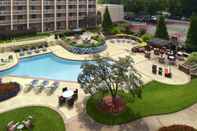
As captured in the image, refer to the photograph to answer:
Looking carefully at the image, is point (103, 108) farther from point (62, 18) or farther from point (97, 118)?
point (62, 18)

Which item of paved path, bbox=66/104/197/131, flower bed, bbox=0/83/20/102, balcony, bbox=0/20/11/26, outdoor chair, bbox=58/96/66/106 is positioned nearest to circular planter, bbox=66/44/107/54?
flower bed, bbox=0/83/20/102

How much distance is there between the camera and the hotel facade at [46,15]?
56875 mm

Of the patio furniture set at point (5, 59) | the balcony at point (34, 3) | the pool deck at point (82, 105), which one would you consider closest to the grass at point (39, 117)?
the pool deck at point (82, 105)

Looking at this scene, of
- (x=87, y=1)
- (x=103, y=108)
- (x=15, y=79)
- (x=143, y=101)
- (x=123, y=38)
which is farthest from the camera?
(x=87, y=1)


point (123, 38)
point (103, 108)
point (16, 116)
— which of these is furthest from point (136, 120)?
point (123, 38)

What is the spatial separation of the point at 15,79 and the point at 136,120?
18039 millimetres

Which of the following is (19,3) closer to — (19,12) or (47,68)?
(19,12)

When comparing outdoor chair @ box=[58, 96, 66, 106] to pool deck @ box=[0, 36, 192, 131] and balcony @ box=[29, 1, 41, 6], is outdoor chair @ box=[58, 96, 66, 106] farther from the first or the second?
balcony @ box=[29, 1, 41, 6]

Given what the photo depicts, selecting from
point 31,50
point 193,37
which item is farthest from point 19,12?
point 193,37

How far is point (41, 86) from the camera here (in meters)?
29.8

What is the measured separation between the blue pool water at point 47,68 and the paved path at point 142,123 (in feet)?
41.8

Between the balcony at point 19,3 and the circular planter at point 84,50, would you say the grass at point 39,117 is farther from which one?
the balcony at point 19,3

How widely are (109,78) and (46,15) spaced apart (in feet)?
146

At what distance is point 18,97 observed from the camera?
27562 millimetres
